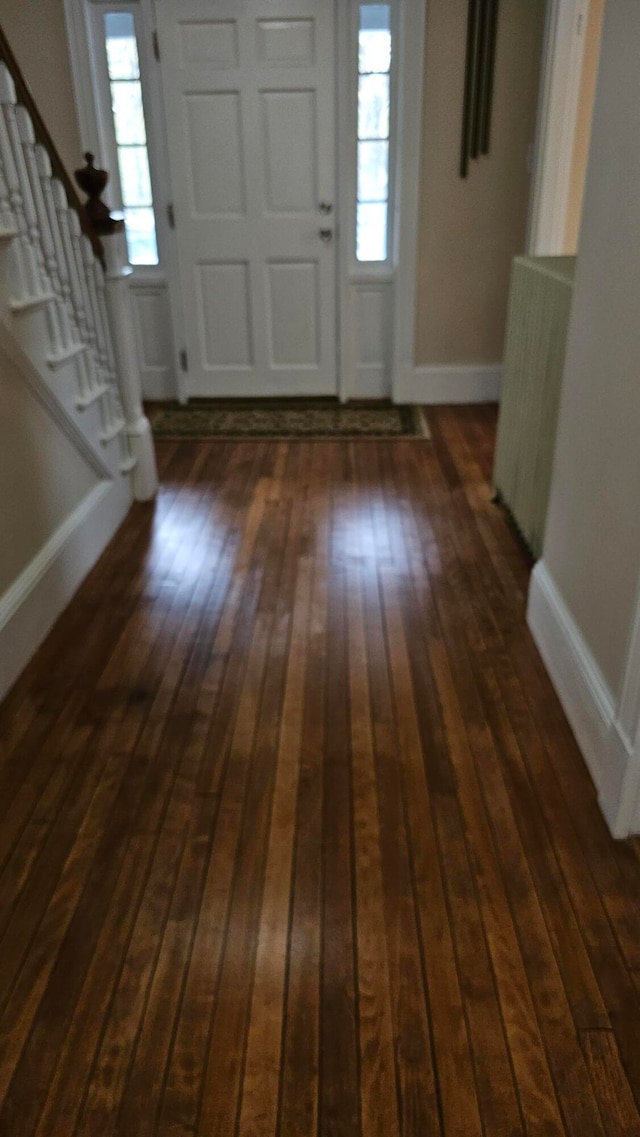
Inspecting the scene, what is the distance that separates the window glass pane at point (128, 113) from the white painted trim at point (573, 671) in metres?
3.44

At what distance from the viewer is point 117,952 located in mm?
1511

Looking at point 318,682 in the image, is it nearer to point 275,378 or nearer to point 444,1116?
point 444,1116

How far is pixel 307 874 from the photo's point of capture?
5.49ft

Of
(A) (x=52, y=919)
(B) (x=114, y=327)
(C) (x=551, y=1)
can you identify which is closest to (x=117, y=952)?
(A) (x=52, y=919)

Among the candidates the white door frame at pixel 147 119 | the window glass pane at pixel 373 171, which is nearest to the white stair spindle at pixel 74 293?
the white door frame at pixel 147 119

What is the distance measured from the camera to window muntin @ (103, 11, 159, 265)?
13.8 feet

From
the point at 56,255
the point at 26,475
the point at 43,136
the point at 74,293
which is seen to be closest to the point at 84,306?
the point at 74,293

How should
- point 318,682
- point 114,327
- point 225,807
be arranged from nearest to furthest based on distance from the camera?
point 225,807
point 318,682
point 114,327

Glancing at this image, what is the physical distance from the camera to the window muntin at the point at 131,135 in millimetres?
4191

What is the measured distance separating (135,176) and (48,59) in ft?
2.17

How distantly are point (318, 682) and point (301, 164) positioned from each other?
126 inches

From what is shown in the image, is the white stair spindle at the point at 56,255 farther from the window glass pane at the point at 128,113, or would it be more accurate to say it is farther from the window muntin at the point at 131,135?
the window glass pane at the point at 128,113

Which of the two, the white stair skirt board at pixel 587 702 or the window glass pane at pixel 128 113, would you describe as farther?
the window glass pane at pixel 128 113

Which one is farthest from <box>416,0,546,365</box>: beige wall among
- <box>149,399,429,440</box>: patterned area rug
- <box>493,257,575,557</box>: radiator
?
<box>493,257,575,557</box>: radiator
